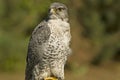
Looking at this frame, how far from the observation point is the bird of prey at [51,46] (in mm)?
5078

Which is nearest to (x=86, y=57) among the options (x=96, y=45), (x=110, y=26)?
(x=96, y=45)

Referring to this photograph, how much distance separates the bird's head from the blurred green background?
333 inches

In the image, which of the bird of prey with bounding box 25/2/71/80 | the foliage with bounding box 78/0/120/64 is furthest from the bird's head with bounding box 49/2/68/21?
the foliage with bounding box 78/0/120/64

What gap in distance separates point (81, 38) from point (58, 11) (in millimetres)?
14322

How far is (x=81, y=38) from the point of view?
19531mm

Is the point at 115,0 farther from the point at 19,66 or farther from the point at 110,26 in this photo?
the point at 19,66

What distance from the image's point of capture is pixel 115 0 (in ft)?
60.8

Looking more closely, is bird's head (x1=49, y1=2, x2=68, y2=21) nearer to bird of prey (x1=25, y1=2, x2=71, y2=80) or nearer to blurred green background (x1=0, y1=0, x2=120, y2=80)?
bird of prey (x1=25, y1=2, x2=71, y2=80)

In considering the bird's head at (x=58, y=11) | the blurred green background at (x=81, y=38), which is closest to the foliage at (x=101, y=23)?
the blurred green background at (x=81, y=38)

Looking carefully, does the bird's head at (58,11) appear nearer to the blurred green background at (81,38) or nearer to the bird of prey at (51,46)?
the bird of prey at (51,46)

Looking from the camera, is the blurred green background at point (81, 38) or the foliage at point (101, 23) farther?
the foliage at point (101, 23)

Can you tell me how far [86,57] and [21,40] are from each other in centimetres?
311

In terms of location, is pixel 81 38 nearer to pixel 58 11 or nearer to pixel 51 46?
pixel 58 11

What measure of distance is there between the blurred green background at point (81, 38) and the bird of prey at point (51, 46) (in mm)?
8501
